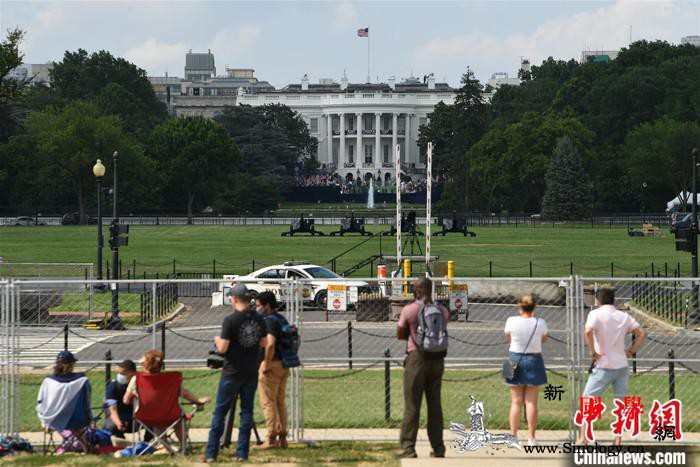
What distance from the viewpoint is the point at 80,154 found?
379 ft

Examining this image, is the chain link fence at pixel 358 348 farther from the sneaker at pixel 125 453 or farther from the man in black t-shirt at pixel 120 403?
the sneaker at pixel 125 453

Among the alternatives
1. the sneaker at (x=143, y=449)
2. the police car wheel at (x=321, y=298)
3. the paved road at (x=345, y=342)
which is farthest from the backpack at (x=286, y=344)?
the police car wheel at (x=321, y=298)

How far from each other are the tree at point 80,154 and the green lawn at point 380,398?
313ft

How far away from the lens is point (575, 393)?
16625mm

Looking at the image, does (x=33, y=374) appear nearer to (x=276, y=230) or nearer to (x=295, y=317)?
(x=295, y=317)

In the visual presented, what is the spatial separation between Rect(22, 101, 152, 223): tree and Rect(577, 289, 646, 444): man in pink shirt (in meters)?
103

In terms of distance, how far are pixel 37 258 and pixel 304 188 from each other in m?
→ 107

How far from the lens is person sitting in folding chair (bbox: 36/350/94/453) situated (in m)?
15.6

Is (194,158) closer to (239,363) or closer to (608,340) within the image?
(239,363)

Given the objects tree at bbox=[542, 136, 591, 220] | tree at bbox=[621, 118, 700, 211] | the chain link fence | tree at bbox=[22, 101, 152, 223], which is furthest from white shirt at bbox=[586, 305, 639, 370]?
tree at bbox=[22, 101, 152, 223]

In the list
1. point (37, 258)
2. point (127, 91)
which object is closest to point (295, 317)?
point (37, 258)

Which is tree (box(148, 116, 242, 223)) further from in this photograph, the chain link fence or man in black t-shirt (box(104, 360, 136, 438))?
man in black t-shirt (box(104, 360, 136, 438))

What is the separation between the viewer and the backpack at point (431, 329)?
48.7ft

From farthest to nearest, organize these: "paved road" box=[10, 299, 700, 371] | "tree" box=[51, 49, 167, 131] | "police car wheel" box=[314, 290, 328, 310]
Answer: "tree" box=[51, 49, 167, 131] → "police car wheel" box=[314, 290, 328, 310] → "paved road" box=[10, 299, 700, 371]
